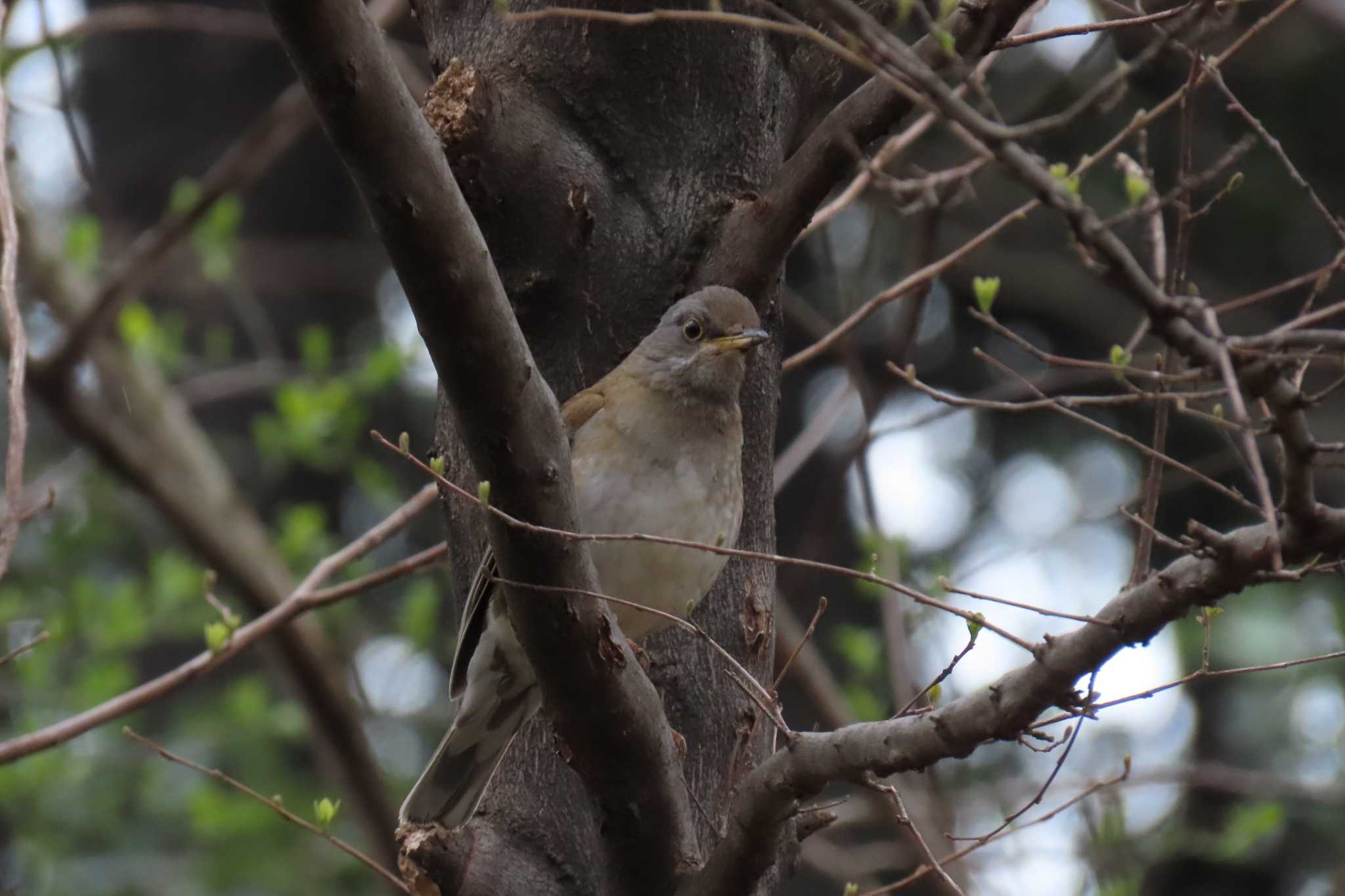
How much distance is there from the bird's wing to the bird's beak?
336 millimetres

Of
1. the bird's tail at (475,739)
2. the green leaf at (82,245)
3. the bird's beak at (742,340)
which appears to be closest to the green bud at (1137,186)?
the bird's beak at (742,340)

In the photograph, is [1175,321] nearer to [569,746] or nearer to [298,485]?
[569,746]

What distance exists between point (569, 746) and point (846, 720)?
10.6ft

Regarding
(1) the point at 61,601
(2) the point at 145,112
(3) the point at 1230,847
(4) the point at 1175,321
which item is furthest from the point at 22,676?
(2) the point at 145,112

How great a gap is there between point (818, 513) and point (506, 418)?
4891 mm

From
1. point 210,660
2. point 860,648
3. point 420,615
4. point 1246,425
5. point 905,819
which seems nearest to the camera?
point 1246,425

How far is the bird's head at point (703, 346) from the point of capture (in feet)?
12.2

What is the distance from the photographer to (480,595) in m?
3.53

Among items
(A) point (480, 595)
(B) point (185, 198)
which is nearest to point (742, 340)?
(A) point (480, 595)

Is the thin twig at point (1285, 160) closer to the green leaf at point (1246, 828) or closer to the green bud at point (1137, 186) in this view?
the green bud at point (1137, 186)

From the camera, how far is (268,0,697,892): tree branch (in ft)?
7.64

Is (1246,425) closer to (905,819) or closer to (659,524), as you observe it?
(905,819)

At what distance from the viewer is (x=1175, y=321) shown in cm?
182

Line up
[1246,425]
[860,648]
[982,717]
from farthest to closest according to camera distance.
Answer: [860,648], [982,717], [1246,425]
